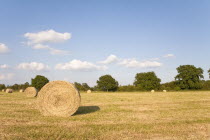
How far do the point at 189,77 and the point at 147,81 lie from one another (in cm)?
1404

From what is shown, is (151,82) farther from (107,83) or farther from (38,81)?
(38,81)

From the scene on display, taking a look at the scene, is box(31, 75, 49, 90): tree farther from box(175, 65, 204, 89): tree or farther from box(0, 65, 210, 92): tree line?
box(175, 65, 204, 89): tree

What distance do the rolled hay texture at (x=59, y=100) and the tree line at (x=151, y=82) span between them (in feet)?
195

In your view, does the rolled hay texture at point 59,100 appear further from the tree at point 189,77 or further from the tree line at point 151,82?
the tree at point 189,77

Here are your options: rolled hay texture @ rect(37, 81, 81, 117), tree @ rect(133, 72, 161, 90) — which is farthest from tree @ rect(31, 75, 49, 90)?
rolled hay texture @ rect(37, 81, 81, 117)

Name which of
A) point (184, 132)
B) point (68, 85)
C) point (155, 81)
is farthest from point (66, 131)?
point (155, 81)

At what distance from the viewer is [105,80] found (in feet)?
279

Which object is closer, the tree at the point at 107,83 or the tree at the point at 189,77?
the tree at the point at 189,77

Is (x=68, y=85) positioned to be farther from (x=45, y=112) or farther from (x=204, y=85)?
(x=204, y=85)

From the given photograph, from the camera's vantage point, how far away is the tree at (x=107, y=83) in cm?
8336

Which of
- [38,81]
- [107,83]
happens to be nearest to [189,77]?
[107,83]

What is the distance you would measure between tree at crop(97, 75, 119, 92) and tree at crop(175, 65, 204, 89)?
22923 millimetres

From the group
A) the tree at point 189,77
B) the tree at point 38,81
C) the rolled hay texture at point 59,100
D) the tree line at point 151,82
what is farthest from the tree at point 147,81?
the rolled hay texture at point 59,100

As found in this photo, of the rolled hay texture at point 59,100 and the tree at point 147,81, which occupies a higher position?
the tree at point 147,81
